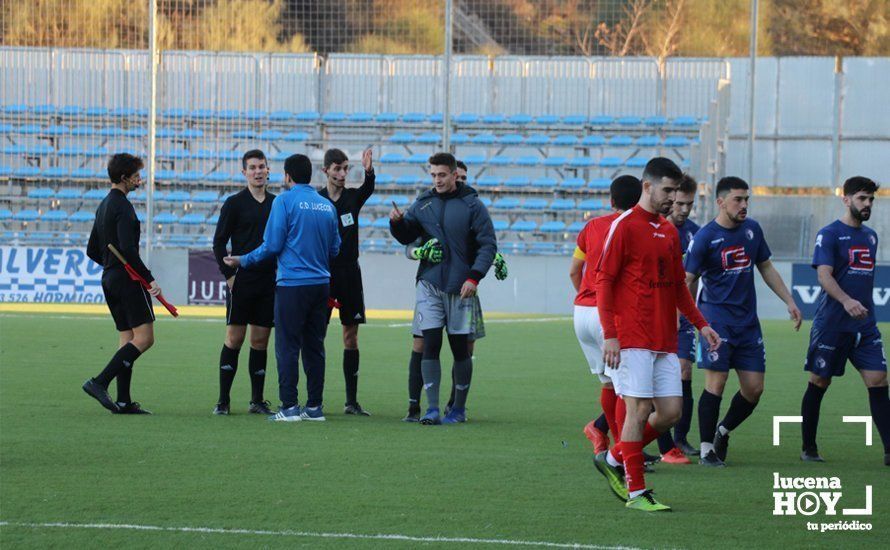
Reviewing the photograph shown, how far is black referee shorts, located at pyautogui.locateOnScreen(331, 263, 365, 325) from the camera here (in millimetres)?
10656

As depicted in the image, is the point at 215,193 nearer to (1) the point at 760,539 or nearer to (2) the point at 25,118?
(2) the point at 25,118

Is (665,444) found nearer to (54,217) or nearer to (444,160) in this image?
(444,160)

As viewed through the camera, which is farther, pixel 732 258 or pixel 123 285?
pixel 123 285

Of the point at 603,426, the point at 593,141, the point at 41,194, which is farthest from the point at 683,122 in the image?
the point at 603,426

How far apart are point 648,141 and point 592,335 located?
24.8 meters

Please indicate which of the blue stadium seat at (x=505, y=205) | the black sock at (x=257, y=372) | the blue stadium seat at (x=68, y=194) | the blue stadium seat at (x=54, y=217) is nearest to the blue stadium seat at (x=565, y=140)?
the blue stadium seat at (x=505, y=205)

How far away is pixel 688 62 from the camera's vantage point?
34312mm

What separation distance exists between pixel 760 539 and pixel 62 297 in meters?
23.3

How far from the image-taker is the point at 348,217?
35.2 ft

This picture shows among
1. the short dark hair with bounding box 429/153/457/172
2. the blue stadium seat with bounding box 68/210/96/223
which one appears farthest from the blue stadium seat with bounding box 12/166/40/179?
the short dark hair with bounding box 429/153/457/172

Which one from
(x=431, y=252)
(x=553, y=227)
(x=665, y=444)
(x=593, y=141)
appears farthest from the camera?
(x=593, y=141)

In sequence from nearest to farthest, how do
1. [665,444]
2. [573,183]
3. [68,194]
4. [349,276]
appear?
[665,444], [349,276], [573,183], [68,194]

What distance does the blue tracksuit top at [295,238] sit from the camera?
9.81 m

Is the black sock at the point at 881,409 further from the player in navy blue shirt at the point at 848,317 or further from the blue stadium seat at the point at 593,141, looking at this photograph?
the blue stadium seat at the point at 593,141
